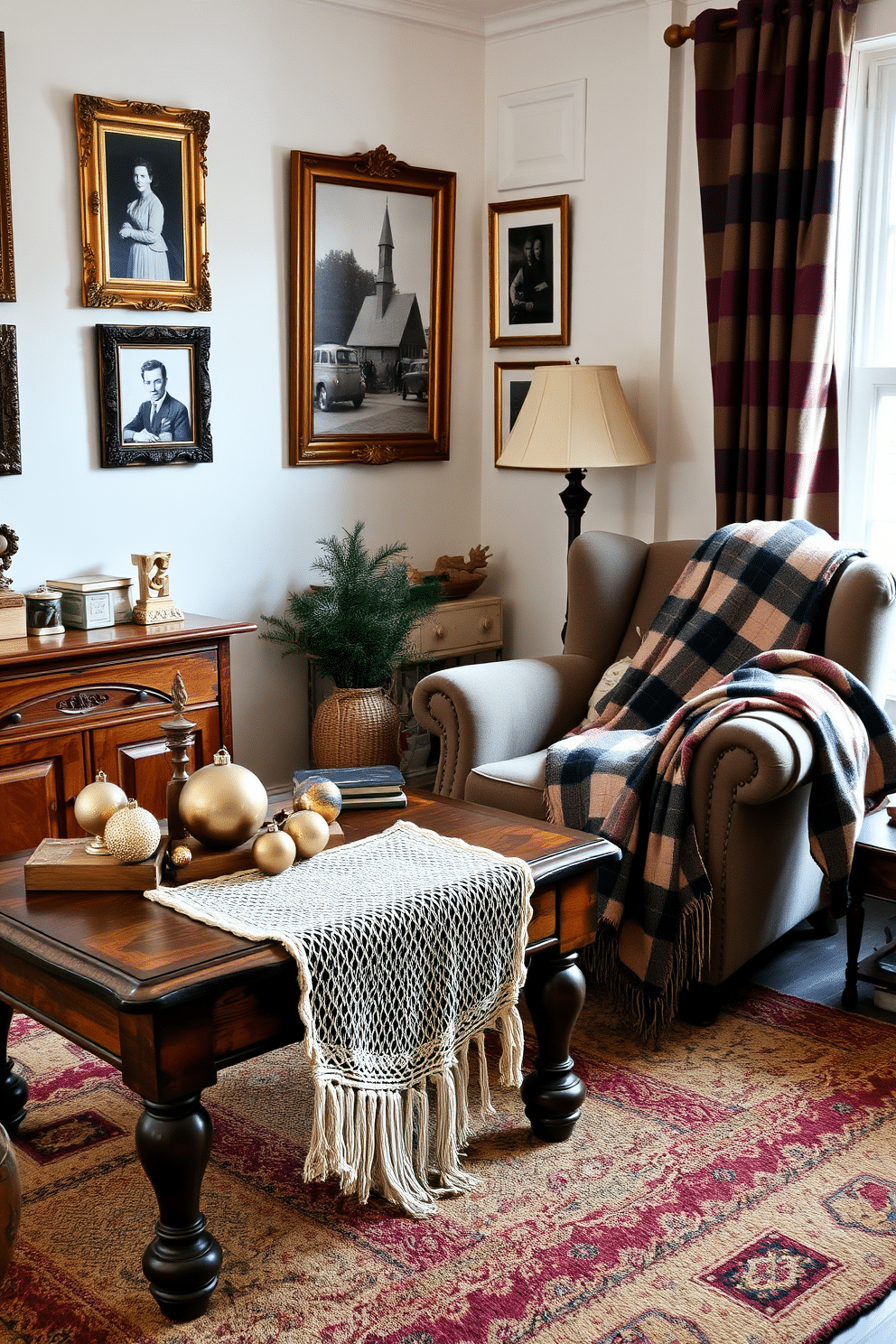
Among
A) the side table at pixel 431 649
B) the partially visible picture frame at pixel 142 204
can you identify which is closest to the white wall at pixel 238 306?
the partially visible picture frame at pixel 142 204

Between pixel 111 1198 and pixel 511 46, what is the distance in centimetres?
388

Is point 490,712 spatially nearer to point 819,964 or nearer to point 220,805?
point 819,964

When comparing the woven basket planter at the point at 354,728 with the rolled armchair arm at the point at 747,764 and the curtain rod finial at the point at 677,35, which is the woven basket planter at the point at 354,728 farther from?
the curtain rod finial at the point at 677,35

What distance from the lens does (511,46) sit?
4430 millimetres

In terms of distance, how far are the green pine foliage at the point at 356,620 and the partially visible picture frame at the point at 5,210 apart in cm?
122

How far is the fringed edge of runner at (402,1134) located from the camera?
1.90 meters

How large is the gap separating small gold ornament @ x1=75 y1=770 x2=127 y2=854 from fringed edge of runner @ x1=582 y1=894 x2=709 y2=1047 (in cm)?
105

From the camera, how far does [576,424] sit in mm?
3811

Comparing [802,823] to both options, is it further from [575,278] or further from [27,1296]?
[575,278]

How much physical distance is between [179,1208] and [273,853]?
1.78 feet

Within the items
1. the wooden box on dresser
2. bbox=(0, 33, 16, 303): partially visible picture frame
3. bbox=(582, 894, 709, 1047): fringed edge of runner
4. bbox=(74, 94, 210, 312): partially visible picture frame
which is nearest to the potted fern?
the wooden box on dresser

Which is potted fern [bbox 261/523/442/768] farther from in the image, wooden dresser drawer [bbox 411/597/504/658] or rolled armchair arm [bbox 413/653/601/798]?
rolled armchair arm [bbox 413/653/601/798]

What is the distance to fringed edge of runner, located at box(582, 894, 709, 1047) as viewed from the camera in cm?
269

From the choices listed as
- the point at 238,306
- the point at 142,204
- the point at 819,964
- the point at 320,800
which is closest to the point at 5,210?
the point at 142,204
